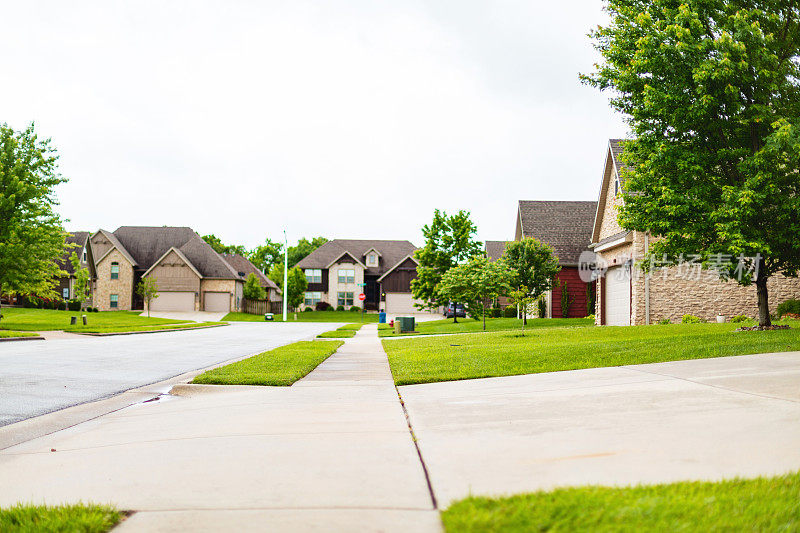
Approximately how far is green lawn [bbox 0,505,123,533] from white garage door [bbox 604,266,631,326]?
25988mm

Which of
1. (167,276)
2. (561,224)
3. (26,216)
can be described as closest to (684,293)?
(561,224)

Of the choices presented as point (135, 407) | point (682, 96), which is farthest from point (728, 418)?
point (682, 96)

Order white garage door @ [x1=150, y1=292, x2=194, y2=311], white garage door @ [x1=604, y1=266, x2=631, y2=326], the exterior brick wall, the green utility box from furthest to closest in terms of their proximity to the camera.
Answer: the exterior brick wall < white garage door @ [x1=150, y1=292, x2=194, y2=311] < the green utility box < white garage door @ [x1=604, y1=266, x2=631, y2=326]

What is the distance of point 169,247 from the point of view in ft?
219

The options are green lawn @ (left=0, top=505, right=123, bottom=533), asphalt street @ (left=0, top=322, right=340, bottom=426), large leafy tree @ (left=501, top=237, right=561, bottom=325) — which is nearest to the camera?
green lawn @ (left=0, top=505, right=123, bottom=533)

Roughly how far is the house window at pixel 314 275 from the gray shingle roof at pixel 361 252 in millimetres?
625

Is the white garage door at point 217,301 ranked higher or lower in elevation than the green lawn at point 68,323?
higher

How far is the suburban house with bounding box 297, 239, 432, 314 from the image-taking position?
71.4m

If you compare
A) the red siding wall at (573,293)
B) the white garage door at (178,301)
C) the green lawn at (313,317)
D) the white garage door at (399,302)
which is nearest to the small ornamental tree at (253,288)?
the green lawn at (313,317)

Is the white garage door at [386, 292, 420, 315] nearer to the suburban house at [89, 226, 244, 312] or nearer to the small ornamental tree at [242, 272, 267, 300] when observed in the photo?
the small ornamental tree at [242, 272, 267, 300]

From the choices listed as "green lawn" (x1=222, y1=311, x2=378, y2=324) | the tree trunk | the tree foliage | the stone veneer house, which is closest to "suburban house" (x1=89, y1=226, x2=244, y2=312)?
"green lawn" (x1=222, y1=311, x2=378, y2=324)

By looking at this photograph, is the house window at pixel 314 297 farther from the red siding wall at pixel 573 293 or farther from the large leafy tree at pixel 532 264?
the large leafy tree at pixel 532 264

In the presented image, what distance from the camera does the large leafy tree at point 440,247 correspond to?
44969mm

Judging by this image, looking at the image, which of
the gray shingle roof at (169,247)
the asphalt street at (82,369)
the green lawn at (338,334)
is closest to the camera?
the asphalt street at (82,369)
